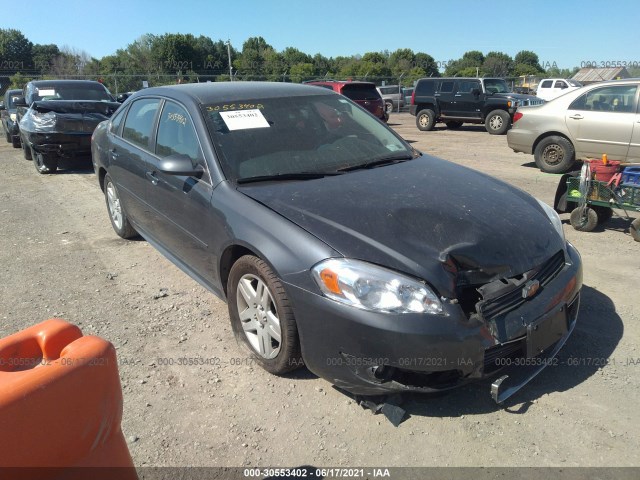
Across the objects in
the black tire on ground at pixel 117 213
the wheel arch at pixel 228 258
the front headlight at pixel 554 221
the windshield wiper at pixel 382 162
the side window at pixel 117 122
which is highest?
the side window at pixel 117 122

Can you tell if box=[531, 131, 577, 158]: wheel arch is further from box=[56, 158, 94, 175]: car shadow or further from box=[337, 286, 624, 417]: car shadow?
box=[56, 158, 94, 175]: car shadow

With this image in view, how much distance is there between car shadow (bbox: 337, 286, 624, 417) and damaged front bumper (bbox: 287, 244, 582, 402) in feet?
0.37

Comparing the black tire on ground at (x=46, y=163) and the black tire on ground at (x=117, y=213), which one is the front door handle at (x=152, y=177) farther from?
the black tire on ground at (x=46, y=163)

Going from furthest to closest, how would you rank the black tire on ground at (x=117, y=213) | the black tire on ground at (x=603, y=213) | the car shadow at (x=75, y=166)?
the car shadow at (x=75, y=166) → the black tire on ground at (x=603, y=213) → the black tire on ground at (x=117, y=213)

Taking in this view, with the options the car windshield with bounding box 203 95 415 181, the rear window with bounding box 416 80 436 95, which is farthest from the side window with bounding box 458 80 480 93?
the car windshield with bounding box 203 95 415 181

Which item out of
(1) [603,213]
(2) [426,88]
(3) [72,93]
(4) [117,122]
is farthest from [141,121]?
(2) [426,88]

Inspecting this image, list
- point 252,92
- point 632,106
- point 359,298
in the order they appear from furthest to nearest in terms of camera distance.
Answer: point 632,106
point 252,92
point 359,298

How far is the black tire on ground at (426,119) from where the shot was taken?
17234mm

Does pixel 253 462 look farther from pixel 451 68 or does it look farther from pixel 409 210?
pixel 451 68

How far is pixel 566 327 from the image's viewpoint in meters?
2.82

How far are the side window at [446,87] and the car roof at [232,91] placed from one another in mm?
13835

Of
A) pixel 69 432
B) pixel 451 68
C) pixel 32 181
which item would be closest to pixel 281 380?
pixel 69 432

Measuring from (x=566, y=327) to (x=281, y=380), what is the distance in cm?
167

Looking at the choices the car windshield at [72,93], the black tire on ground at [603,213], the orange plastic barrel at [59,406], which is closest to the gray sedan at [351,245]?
the orange plastic barrel at [59,406]
